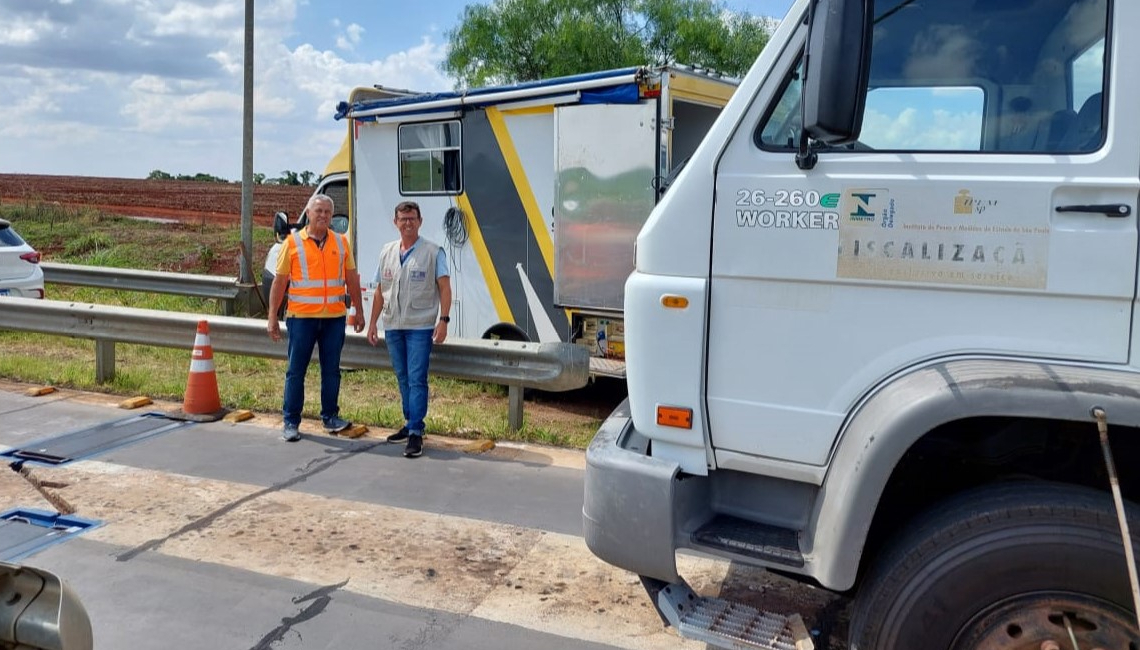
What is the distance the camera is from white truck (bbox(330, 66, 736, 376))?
23.7ft

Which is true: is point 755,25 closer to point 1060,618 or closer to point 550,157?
point 550,157

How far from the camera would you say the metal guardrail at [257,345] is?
22.0 feet

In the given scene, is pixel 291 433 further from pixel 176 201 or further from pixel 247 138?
pixel 176 201

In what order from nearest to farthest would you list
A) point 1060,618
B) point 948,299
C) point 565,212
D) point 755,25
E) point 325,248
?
point 1060,618, point 948,299, point 325,248, point 565,212, point 755,25

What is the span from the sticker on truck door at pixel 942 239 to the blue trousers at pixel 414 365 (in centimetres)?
416

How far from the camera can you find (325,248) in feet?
22.2

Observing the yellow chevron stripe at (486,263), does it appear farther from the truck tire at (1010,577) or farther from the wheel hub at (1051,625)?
the wheel hub at (1051,625)

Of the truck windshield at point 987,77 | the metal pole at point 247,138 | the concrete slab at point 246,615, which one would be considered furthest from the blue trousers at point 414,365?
the metal pole at point 247,138

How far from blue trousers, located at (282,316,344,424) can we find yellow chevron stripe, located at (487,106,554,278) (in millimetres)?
1916

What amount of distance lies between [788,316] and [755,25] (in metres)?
17.3

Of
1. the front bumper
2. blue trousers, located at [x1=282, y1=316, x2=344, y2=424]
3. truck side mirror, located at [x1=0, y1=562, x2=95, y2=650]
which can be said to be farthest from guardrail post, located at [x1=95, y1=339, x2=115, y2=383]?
the front bumper

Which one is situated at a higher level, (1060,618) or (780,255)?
(780,255)

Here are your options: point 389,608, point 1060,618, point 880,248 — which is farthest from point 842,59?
point 389,608

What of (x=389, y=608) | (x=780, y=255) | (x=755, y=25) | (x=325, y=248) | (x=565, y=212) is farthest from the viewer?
(x=755, y=25)
